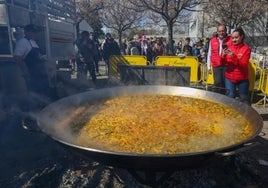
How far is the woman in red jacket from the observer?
5.54 metres

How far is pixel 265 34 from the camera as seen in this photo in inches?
1069

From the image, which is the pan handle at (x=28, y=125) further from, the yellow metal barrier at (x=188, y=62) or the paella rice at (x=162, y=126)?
the yellow metal barrier at (x=188, y=62)

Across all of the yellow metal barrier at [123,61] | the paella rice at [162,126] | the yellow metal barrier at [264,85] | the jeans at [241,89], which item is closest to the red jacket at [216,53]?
the jeans at [241,89]

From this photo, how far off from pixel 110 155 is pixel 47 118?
1.30m

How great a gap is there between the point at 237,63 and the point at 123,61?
22.0 feet

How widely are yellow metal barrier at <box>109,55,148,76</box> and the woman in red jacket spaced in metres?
5.96

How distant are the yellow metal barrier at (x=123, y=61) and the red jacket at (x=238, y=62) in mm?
5993

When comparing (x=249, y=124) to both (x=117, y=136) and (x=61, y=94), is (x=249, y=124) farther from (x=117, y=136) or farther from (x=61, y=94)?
(x=61, y=94)

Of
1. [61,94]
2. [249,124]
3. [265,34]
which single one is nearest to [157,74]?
[61,94]

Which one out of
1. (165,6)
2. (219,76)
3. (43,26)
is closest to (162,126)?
(219,76)

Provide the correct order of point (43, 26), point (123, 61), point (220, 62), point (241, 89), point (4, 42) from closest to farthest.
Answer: point (241, 89) < point (220, 62) < point (4, 42) < point (43, 26) < point (123, 61)

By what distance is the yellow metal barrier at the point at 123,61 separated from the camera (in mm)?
11625

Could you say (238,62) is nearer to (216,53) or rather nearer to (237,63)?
(237,63)

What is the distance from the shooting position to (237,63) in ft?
18.5
